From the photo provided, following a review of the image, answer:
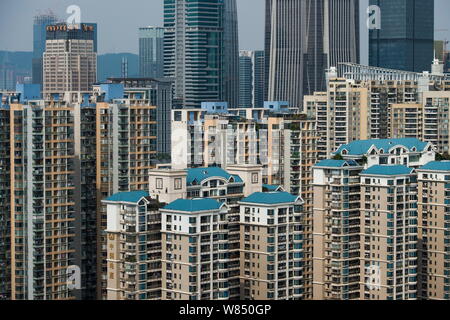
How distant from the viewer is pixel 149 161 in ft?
48.1

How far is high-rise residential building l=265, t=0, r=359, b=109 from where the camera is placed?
45.4 meters

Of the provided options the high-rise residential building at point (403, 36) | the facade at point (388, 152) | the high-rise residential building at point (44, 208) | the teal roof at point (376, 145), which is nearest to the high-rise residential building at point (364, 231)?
the facade at point (388, 152)

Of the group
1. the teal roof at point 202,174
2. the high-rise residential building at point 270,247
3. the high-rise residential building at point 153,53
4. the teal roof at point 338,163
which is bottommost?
the high-rise residential building at point 270,247

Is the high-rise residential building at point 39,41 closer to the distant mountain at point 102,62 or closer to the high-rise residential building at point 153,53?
the distant mountain at point 102,62

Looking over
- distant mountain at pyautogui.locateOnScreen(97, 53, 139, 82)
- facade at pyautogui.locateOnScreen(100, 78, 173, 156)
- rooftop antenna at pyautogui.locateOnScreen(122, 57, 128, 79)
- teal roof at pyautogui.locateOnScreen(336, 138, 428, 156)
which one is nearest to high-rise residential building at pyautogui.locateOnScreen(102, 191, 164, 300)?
teal roof at pyautogui.locateOnScreen(336, 138, 428, 156)

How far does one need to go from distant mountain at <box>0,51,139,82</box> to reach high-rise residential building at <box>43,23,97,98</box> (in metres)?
0.37

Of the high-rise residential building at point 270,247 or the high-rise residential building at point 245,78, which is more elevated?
the high-rise residential building at point 245,78

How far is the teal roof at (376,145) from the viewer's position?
14.6 metres

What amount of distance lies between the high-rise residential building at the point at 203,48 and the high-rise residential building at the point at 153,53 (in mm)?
775

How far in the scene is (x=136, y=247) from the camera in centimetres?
1184

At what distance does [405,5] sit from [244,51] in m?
9.84
